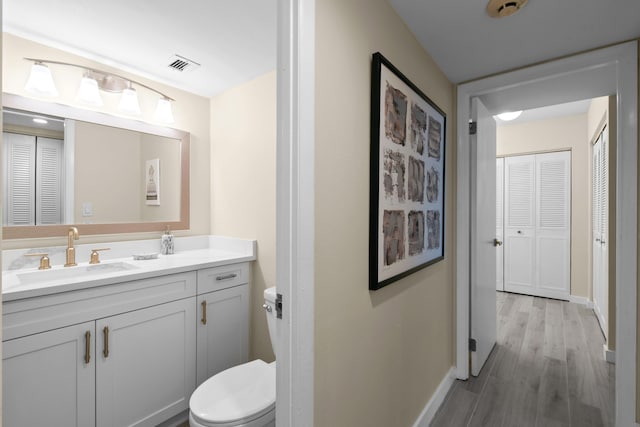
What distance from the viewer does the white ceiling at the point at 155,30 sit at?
62.9 inches

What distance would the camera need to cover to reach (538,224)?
4.29 metres

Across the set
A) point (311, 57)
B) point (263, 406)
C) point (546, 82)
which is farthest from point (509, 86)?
point (263, 406)

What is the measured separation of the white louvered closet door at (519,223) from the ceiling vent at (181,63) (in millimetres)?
4256

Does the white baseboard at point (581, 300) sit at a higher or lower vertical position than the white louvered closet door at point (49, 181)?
lower

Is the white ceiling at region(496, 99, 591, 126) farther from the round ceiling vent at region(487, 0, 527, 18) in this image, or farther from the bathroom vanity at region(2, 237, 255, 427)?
the bathroom vanity at region(2, 237, 255, 427)

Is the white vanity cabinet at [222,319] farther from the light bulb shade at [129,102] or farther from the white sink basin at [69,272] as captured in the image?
the light bulb shade at [129,102]

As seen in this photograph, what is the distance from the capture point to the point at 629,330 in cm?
170

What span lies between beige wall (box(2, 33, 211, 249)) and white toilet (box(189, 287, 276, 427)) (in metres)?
1.28

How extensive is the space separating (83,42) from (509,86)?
8.79ft

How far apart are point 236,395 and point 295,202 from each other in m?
1.05

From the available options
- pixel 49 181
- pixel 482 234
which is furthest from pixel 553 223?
pixel 49 181

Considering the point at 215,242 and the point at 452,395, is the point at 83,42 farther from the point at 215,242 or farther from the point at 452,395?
the point at 452,395

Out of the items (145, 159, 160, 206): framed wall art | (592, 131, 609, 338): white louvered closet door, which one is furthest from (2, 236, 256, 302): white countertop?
(592, 131, 609, 338): white louvered closet door

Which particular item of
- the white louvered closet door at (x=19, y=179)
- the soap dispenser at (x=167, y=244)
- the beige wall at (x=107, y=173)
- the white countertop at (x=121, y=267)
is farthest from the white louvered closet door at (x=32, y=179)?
the soap dispenser at (x=167, y=244)
